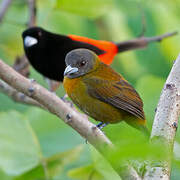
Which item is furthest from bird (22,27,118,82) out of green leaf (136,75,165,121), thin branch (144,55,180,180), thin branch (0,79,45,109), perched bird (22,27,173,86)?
thin branch (144,55,180,180)

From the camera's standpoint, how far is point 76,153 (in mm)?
2604

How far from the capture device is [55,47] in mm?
4145

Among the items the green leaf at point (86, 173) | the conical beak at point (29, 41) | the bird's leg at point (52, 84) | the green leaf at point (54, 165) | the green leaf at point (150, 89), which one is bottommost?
the bird's leg at point (52, 84)

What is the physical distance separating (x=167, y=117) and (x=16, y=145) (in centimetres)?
171

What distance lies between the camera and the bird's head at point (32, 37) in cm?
388

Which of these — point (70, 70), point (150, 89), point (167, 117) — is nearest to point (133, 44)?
point (150, 89)

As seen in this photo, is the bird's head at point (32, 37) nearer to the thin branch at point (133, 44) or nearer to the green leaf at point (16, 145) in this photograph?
the thin branch at point (133, 44)

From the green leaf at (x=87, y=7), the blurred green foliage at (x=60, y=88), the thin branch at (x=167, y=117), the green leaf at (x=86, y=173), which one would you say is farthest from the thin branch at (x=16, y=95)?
the thin branch at (x=167, y=117)

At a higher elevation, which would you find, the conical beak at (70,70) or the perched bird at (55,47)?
Answer: the conical beak at (70,70)

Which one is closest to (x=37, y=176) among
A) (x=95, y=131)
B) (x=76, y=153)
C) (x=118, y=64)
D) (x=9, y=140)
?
(x=76, y=153)

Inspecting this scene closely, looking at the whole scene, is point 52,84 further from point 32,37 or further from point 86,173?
point 86,173

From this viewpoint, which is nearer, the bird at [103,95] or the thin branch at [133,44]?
the bird at [103,95]

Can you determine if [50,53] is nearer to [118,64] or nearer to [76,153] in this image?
[118,64]

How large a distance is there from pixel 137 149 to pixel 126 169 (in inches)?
24.3
